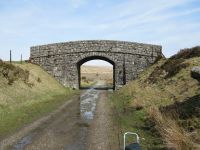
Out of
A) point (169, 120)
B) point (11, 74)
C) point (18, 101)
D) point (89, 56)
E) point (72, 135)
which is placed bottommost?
point (72, 135)

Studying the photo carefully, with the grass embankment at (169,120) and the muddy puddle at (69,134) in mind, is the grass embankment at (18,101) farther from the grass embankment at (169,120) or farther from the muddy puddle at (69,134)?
the grass embankment at (169,120)

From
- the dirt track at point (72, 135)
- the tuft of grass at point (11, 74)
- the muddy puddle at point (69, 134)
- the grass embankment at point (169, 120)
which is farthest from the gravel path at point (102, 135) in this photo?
the tuft of grass at point (11, 74)

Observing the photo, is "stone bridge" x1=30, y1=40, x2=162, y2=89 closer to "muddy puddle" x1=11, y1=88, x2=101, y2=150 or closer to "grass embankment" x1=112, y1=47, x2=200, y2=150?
"grass embankment" x1=112, y1=47, x2=200, y2=150

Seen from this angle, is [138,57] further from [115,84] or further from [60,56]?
[60,56]

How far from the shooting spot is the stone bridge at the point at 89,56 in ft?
156

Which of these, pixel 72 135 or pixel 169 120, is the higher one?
pixel 169 120

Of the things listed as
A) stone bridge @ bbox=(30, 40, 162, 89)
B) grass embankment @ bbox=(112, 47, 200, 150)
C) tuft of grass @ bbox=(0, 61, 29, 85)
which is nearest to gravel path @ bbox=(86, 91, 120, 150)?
grass embankment @ bbox=(112, 47, 200, 150)

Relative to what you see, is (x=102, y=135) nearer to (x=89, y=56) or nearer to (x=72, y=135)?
(x=72, y=135)

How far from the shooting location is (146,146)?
1213 cm

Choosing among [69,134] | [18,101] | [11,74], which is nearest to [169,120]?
[69,134]

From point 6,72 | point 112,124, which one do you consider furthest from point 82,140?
point 6,72

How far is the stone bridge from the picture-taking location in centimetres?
4769

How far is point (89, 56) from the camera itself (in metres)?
47.9

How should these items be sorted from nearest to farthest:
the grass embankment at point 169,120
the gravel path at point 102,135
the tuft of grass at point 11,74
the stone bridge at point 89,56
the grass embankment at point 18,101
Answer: the grass embankment at point 169,120 < the gravel path at point 102,135 < the grass embankment at point 18,101 < the tuft of grass at point 11,74 < the stone bridge at point 89,56
